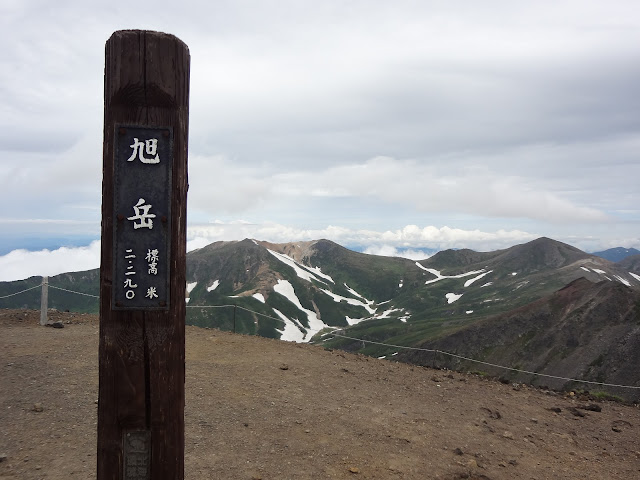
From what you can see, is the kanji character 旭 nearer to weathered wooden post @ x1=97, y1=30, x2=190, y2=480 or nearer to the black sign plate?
weathered wooden post @ x1=97, y1=30, x2=190, y2=480

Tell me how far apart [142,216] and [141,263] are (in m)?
0.44

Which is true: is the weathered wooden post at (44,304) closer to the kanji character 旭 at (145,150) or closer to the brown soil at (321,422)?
the brown soil at (321,422)

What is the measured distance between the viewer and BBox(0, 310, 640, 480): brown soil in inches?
320

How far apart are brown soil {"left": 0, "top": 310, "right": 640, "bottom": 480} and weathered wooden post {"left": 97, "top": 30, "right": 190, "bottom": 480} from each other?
4.49 m

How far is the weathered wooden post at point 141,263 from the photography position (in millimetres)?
3768

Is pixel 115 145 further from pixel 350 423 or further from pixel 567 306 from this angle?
pixel 567 306

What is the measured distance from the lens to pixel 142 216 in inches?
151

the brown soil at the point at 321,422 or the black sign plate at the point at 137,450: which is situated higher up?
the black sign plate at the point at 137,450

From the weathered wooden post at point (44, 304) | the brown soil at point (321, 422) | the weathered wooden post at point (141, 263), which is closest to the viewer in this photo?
the weathered wooden post at point (141, 263)

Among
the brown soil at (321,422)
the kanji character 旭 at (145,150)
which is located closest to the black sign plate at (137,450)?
the kanji character 旭 at (145,150)

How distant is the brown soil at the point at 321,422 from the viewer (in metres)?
8.13

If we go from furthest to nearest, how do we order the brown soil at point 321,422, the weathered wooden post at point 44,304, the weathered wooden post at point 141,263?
1. the weathered wooden post at point 44,304
2. the brown soil at point 321,422
3. the weathered wooden post at point 141,263

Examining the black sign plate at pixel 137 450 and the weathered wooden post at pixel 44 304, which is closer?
the black sign plate at pixel 137 450

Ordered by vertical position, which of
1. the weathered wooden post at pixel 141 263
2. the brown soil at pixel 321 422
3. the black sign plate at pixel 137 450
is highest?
the weathered wooden post at pixel 141 263
